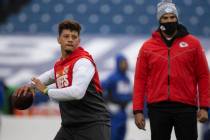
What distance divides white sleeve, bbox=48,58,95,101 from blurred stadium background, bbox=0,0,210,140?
14.8ft

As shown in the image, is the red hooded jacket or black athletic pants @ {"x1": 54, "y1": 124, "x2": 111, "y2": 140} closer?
black athletic pants @ {"x1": 54, "y1": 124, "x2": 111, "y2": 140}

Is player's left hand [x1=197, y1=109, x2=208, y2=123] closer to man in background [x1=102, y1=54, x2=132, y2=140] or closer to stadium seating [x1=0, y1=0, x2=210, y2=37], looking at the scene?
man in background [x1=102, y1=54, x2=132, y2=140]

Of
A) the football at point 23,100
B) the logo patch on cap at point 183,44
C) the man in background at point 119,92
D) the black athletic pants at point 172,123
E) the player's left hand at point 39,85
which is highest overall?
the logo patch on cap at point 183,44

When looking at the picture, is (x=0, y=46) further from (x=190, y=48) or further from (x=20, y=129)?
(x=190, y=48)

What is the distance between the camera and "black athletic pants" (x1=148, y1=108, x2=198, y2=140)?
4.46 metres

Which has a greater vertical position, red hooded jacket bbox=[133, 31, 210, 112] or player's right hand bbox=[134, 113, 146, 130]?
red hooded jacket bbox=[133, 31, 210, 112]

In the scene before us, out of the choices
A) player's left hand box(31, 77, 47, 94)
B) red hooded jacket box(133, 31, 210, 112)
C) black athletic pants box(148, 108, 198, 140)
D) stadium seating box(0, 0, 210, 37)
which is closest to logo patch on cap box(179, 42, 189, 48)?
red hooded jacket box(133, 31, 210, 112)

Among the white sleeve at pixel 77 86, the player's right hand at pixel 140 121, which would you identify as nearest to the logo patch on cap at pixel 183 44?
the player's right hand at pixel 140 121

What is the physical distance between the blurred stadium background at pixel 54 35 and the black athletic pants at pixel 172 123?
13.2ft

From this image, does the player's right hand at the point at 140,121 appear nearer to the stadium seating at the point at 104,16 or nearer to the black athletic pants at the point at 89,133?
the black athletic pants at the point at 89,133

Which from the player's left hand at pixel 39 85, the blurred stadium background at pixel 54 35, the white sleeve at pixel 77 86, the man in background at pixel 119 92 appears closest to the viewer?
the white sleeve at pixel 77 86

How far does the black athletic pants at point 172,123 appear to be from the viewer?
4461mm

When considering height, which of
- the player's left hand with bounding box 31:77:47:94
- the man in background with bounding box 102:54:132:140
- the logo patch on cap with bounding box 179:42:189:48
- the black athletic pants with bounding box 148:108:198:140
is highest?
the logo patch on cap with bounding box 179:42:189:48

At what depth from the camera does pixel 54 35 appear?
34.8 ft
